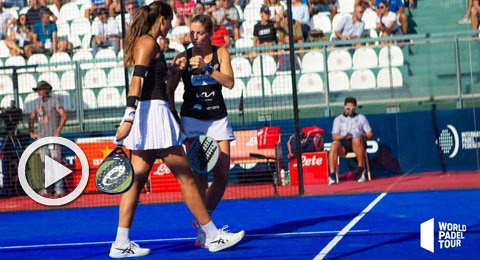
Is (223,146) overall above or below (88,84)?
below

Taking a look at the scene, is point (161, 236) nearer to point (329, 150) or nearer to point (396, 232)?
point (396, 232)

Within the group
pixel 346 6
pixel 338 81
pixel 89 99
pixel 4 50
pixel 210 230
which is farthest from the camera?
pixel 346 6

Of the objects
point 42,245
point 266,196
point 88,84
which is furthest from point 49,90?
point 42,245

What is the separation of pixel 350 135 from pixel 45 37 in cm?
610

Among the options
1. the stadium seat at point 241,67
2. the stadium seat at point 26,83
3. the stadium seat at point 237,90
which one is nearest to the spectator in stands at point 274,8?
the stadium seat at point 241,67

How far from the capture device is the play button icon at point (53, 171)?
1186cm

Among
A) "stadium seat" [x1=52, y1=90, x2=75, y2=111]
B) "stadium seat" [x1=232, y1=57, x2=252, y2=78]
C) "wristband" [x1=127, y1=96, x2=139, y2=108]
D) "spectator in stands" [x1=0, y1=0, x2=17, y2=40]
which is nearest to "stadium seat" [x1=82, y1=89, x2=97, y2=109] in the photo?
"stadium seat" [x1=52, y1=90, x2=75, y2=111]

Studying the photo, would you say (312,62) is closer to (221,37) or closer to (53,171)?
(221,37)

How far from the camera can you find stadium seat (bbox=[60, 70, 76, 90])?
13.6 metres

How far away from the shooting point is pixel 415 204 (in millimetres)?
9094

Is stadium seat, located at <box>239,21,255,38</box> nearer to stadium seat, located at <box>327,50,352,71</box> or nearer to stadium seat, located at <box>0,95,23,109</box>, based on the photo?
stadium seat, located at <box>327,50,352,71</box>

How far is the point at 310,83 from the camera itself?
45.7 feet

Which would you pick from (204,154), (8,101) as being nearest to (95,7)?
(8,101)

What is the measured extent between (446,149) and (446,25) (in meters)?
3.05
